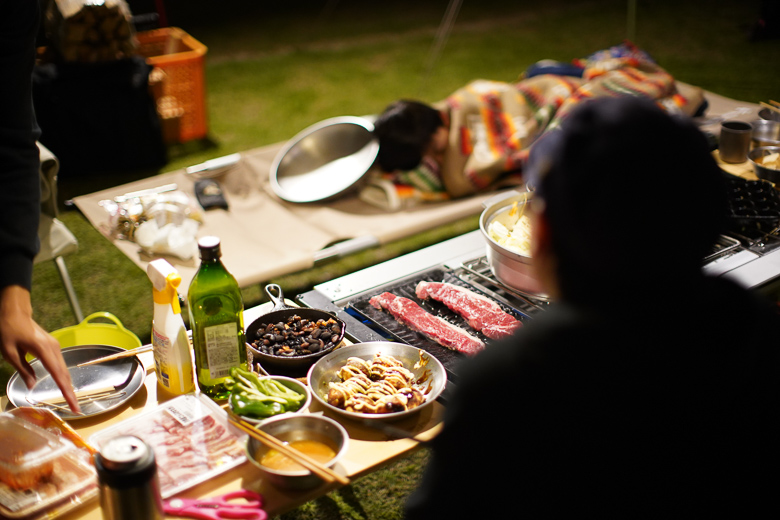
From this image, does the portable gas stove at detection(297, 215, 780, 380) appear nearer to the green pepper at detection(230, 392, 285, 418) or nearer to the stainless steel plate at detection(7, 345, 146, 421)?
the green pepper at detection(230, 392, 285, 418)

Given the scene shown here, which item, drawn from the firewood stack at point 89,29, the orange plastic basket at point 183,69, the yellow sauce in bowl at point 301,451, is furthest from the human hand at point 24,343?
the orange plastic basket at point 183,69

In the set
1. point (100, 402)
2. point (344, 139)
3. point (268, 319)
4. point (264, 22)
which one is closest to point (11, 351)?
point (100, 402)

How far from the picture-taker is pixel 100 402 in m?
1.50

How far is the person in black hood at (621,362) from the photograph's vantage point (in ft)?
2.67

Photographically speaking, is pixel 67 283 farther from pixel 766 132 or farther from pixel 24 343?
pixel 766 132

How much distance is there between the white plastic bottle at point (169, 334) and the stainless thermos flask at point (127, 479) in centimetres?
34

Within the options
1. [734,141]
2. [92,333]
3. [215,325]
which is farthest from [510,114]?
[215,325]

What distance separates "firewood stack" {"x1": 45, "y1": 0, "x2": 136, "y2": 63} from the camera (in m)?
3.75

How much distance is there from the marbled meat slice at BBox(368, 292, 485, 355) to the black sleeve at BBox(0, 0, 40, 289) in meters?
0.87

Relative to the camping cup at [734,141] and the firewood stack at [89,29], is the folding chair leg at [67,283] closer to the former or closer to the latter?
the firewood stack at [89,29]

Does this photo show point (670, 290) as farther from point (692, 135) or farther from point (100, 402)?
point (100, 402)


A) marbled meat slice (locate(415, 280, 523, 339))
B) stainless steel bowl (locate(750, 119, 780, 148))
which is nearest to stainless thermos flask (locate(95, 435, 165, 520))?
marbled meat slice (locate(415, 280, 523, 339))

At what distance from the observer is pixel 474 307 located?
6.00 ft

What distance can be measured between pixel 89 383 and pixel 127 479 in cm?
57
